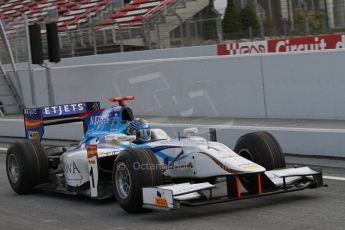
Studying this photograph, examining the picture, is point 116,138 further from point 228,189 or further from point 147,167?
point 228,189

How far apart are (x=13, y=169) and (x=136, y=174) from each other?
3093 millimetres

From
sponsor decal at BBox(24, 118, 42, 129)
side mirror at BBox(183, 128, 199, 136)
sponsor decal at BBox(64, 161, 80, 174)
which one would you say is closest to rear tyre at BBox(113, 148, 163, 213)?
side mirror at BBox(183, 128, 199, 136)

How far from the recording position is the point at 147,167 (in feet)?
26.6

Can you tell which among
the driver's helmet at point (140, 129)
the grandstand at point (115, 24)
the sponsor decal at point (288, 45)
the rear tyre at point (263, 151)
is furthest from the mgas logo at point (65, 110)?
the grandstand at point (115, 24)

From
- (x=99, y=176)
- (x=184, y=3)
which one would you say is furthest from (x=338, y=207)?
(x=184, y=3)

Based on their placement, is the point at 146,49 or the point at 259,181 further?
the point at 146,49

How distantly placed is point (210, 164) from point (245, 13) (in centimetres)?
1690

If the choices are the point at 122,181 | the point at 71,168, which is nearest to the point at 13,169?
the point at 71,168

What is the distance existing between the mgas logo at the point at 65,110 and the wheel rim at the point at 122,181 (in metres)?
2.47

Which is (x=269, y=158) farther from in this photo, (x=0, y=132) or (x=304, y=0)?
(x=304, y=0)

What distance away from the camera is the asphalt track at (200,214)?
24.6 ft

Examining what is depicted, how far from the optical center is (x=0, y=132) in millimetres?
20609

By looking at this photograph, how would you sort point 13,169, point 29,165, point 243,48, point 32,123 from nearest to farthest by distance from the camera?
point 29,165, point 13,169, point 32,123, point 243,48

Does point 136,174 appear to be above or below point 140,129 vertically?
below
